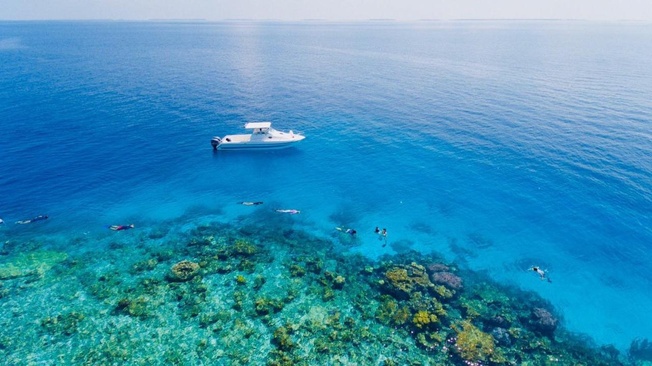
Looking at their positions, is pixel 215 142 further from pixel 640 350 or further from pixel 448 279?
pixel 640 350

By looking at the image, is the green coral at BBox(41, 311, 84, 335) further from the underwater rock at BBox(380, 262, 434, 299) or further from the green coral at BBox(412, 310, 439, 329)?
the green coral at BBox(412, 310, 439, 329)

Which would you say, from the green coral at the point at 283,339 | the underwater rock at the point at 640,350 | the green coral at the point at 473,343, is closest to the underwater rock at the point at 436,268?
the green coral at the point at 473,343

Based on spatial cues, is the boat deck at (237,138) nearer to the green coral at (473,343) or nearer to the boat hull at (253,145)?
the boat hull at (253,145)

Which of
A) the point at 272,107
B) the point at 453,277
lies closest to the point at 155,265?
the point at 453,277

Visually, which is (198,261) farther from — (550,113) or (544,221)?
(550,113)

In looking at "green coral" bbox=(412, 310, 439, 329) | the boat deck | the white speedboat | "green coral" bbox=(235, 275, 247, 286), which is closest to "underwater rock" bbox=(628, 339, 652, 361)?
"green coral" bbox=(412, 310, 439, 329)
